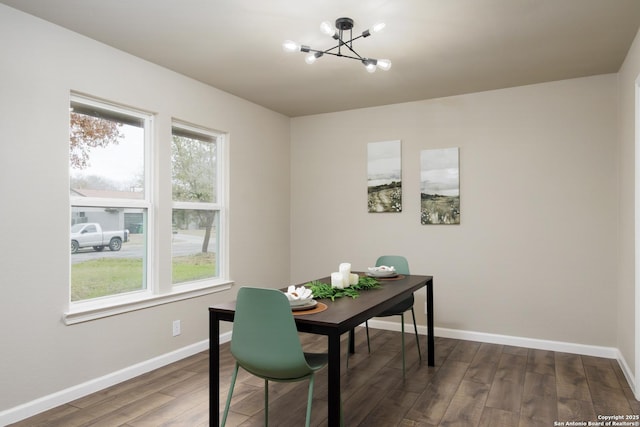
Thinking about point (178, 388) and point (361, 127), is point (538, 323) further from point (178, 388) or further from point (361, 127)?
point (178, 388)

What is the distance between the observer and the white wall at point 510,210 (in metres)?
3.69

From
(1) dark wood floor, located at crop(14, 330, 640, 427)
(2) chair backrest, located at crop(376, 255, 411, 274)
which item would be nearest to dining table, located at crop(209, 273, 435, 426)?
(1) dark wood floor, located at crop(14, 330, 640, 427)

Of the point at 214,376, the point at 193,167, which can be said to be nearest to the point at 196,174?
the point at 193,167

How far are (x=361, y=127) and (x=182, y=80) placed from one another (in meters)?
2.02

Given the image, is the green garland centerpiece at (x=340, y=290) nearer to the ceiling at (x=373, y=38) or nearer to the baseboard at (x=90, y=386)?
the baseboard at (x=90, y=386)

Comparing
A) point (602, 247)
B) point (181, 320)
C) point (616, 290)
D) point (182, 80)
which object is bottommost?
point (181, 320)

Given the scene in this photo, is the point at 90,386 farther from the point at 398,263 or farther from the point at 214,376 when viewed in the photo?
the point at 398,263

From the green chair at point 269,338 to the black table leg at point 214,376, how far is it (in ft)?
0.86

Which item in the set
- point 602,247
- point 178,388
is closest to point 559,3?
point 602,247

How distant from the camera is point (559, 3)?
2.44m

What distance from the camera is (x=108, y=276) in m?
3.16

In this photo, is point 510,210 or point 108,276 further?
point 510,210

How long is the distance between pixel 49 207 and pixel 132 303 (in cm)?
93

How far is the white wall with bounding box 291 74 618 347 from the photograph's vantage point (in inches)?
145
